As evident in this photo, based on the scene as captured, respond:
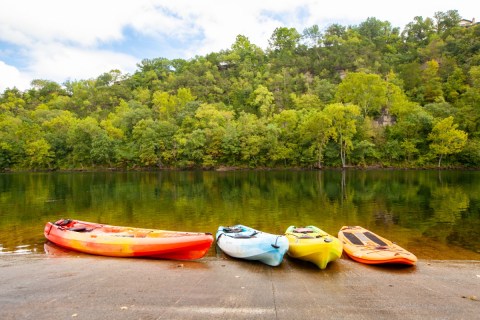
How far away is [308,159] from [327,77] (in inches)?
1371

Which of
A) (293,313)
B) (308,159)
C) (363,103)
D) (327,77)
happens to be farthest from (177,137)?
(293,313)

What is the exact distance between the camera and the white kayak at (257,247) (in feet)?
30.9

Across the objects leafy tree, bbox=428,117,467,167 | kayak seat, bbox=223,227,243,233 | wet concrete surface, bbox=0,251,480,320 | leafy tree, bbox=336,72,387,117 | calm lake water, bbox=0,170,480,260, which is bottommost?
calm lake water, bbox=0,170,480,260

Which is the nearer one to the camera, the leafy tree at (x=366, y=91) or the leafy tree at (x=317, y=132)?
the leafy tree at (x=317, y=132)

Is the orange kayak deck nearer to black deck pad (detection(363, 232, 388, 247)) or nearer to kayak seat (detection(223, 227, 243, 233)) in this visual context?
black deck pad (detection(363, 232, 388, 247))

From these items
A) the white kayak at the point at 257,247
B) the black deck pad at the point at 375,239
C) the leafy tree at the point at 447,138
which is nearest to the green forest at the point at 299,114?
the leafy tree at the point at 447,138

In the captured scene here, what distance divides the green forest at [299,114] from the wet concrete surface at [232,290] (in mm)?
48855

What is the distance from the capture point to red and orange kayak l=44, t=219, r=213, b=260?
33.6 feet

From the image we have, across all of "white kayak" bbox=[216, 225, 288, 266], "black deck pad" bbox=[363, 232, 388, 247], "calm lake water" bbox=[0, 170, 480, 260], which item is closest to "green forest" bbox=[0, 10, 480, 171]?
"calm lake water" bbox=[0, 170, 480, 260]

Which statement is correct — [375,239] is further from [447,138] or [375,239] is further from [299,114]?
[299,114]

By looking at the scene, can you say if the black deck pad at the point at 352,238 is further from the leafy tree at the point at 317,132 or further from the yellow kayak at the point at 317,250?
the leafy tree at the point at 317,132

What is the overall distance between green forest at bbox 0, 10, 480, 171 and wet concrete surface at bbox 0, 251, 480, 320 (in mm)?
48855

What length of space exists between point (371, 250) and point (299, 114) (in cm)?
5491

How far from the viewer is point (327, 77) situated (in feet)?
276
